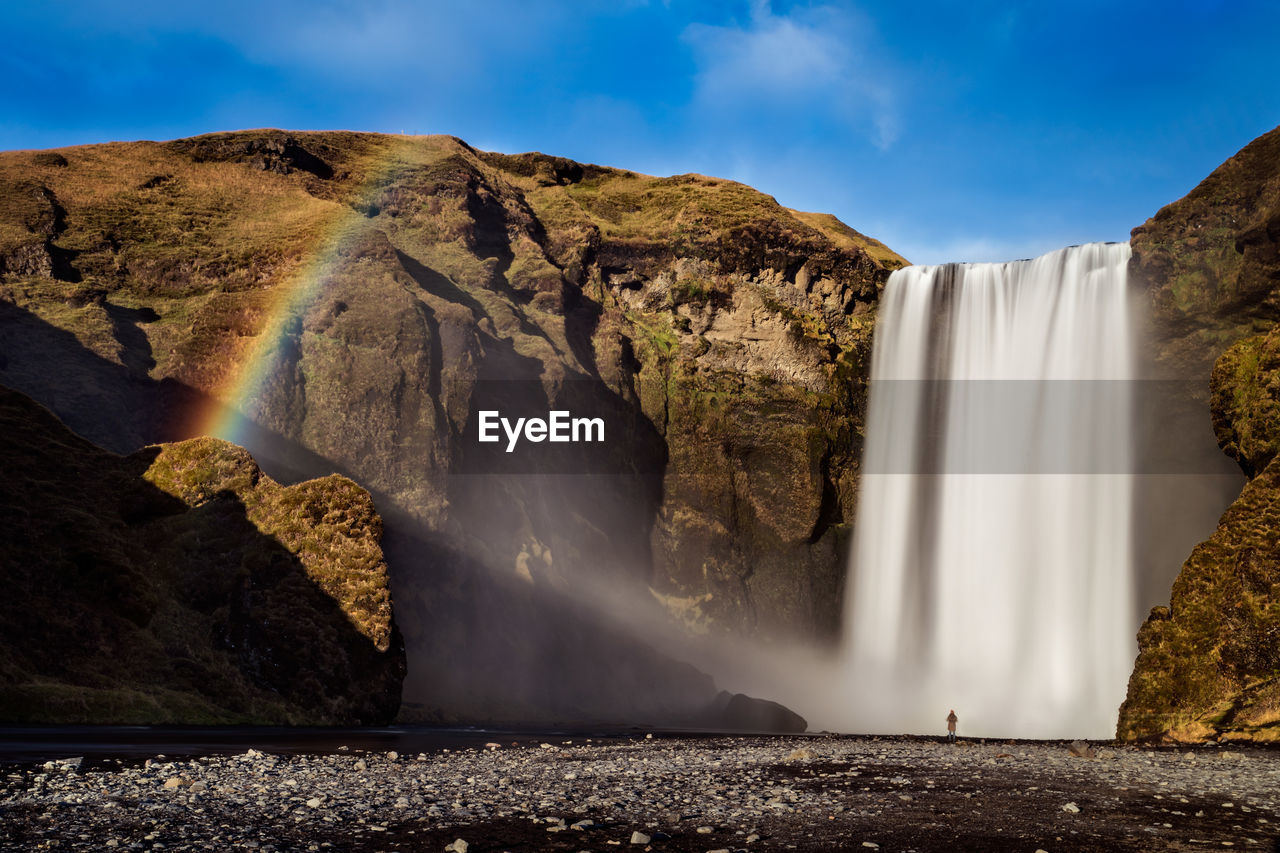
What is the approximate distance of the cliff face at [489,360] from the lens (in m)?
50.3

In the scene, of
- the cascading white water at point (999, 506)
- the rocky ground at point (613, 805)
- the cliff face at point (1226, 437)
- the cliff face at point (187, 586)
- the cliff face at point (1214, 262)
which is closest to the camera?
the rocky ground at point (613, 805)

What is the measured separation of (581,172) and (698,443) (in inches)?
1478

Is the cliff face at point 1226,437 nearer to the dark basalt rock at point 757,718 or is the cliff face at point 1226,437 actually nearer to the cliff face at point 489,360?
the dark basalt rock at point 757,718

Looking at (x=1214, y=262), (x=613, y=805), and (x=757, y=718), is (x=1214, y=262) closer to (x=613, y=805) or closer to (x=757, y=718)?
(x=757, y=718)

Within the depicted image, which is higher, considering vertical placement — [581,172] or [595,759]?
[581,172]

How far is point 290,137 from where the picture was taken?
79188mm

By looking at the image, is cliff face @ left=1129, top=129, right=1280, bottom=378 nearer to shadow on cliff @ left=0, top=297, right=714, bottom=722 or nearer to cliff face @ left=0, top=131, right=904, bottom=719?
cliff face @ left=0, top=131, right=904, bottom=719

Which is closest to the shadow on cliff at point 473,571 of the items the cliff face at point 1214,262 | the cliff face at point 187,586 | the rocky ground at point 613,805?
the cliff face at point 187,586

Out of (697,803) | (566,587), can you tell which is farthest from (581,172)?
(697,803)

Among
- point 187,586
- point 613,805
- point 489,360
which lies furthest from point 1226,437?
point 187,586

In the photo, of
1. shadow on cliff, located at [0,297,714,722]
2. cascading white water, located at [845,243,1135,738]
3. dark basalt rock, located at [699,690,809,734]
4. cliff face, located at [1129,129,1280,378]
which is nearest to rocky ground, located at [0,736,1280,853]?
shadow on cliff, located at [0,297,714,722]

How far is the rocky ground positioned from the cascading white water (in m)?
35.7

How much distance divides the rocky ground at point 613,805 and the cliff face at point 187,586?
13.4 metres

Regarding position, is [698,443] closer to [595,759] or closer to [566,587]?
[566,587]
